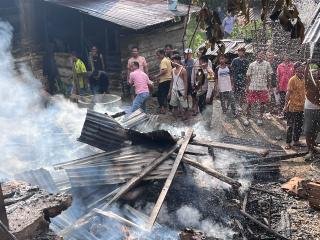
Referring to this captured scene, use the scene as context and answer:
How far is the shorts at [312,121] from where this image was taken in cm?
915

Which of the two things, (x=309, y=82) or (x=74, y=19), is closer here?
(x=309, y=82)

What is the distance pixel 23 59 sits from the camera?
46.3 feet

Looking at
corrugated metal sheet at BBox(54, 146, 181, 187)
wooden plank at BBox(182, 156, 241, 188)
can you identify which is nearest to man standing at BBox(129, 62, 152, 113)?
corrugated metal sheet at BBox(54, 146, 181, 187)

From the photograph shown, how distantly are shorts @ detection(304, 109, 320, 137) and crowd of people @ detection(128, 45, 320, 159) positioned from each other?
0.46 meters

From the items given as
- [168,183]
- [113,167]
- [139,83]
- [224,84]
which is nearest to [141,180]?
[168,183]

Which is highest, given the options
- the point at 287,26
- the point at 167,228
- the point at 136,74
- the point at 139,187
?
the point at 287,26

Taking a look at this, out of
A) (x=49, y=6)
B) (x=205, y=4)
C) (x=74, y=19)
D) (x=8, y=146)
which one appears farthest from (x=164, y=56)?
(x=205, y=4)

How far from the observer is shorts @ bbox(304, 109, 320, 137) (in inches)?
360

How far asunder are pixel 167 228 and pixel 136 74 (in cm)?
580

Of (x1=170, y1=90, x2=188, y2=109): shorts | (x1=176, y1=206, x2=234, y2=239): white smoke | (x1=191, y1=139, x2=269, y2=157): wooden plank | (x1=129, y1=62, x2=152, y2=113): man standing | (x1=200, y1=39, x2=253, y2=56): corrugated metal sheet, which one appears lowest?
(x1=176, y1=206, x2=234, y2=239): white smoke

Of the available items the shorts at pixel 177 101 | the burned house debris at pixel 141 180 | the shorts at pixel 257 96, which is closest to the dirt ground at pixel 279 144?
the burned house debris at pixel 141 180

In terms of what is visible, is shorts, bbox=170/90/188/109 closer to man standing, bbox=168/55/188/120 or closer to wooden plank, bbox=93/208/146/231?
man standing, bbox=168/55/188/120

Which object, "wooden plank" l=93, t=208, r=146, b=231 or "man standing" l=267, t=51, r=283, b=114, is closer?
"wooden plank" l=93, t=208, r=146, b=231

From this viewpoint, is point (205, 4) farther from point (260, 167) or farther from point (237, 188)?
point (260, 167)
